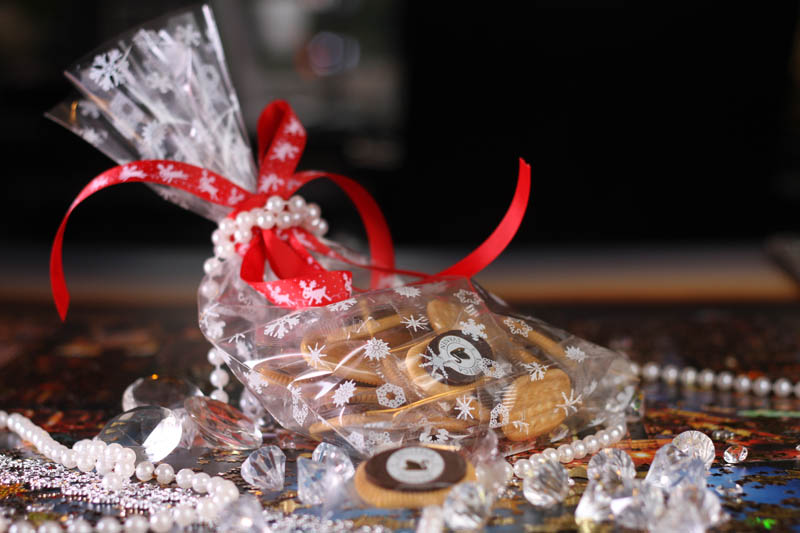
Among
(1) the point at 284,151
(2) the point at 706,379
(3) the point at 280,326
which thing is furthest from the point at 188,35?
(2) the point at 706,379

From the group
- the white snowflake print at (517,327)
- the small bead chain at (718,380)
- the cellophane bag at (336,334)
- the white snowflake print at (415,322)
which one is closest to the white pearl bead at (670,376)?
the small bead chain at (718,380)

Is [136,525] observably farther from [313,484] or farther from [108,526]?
[313,484]

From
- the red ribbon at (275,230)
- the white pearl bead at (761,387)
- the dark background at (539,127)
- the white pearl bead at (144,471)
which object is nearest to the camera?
the white pearl bead at (144,471)

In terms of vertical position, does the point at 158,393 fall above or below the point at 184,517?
above

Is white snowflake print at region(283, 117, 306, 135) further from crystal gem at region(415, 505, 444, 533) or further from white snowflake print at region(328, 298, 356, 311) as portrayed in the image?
crystal gem at region(415, 505, 444, 533)

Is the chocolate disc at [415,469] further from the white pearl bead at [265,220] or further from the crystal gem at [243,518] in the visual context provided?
the white pearl bead at [265,220]

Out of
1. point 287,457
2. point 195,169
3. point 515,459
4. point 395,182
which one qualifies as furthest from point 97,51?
point 395,182
